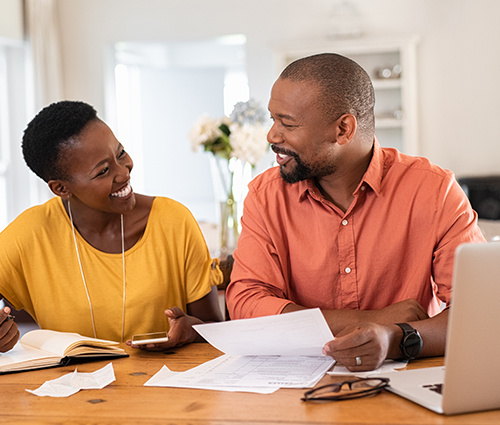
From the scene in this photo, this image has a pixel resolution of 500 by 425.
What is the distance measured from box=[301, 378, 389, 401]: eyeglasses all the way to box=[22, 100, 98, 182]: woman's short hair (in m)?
1.02

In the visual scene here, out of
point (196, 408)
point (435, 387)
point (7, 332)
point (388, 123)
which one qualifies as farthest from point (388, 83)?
point (196, 408)

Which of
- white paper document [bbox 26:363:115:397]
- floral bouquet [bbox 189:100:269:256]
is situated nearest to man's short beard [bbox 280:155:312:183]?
white paper document [bbox 26:363:115:397]

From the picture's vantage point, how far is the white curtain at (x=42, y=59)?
6.24 metres

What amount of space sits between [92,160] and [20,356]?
1.87 feet

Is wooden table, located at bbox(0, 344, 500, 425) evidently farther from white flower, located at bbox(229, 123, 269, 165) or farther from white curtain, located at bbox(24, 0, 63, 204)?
white curtain, located at bbox(24, 0, 63, 204)

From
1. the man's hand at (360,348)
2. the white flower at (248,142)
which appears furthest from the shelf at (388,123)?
the man's hand at (360,348)

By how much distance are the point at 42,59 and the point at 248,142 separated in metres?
3.79

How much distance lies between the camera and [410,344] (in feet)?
4.62

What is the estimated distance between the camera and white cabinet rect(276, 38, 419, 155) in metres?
6.14

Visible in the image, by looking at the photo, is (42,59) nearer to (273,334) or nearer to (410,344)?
(273,334)

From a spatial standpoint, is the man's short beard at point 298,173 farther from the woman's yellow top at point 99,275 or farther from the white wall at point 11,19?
the white wall at point 11,19

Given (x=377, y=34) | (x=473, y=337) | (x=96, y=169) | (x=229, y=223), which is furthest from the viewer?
(x=377, y=34)

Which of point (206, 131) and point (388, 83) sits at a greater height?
point (388, 83)

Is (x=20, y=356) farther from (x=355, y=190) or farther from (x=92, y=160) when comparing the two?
(x=355, y=190)
